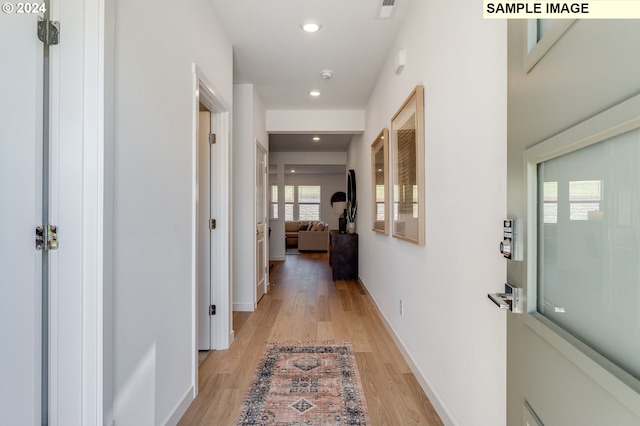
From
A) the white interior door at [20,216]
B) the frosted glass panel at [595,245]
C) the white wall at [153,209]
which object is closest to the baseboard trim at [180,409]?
the white wall at [153,209]

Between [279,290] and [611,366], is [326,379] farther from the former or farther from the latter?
[279,290]

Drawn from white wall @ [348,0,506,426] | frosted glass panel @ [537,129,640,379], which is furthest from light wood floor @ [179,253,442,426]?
frosted glass panel @ [537,129,640,379]

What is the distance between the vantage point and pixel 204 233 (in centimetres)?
261

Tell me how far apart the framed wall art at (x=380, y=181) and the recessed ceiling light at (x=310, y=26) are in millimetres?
1099

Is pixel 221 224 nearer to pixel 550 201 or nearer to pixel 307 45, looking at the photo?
pixel 307 45

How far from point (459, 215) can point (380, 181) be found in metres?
2.03

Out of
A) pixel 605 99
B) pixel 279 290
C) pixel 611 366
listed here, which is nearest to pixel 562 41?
pixel 605 99

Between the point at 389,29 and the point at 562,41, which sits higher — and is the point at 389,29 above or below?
above

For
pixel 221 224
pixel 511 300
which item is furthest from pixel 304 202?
pixel 511 300

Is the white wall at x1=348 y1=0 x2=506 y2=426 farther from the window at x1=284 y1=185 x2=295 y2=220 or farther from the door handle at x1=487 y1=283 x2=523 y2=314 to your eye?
the window at x1=284 y1=185 x2=295 y2=220

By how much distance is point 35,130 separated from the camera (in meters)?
1.05

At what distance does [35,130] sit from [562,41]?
145 centimetres

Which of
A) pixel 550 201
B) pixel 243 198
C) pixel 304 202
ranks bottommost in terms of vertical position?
pixel 550 201

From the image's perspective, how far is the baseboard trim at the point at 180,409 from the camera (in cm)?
164
